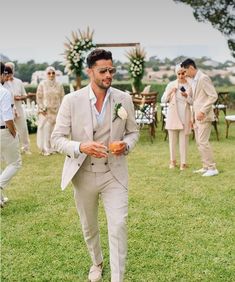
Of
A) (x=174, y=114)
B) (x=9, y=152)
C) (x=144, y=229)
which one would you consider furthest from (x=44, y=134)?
(x=144, y=229)

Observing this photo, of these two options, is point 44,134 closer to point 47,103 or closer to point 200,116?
point 47,103

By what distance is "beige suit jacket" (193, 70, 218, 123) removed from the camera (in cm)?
802

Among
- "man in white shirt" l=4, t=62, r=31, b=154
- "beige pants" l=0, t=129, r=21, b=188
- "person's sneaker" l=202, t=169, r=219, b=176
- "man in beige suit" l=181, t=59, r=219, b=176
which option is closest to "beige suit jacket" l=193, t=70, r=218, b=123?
"man in beige suit" l=181, t=59, r=219, b=176

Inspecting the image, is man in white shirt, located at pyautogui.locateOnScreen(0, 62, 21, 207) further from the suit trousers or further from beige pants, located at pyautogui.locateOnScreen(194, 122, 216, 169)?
beige pants, located at pyautogui.locateOnScreen(194, 122, 216, 169)

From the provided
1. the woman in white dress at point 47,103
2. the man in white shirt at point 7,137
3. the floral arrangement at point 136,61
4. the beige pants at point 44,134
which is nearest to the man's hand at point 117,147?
the man in white shirt at point 7,137

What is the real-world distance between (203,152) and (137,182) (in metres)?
1.31

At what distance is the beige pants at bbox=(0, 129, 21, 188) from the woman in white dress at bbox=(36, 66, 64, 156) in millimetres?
4122

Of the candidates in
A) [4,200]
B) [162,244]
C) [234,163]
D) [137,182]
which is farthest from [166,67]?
[162,244]

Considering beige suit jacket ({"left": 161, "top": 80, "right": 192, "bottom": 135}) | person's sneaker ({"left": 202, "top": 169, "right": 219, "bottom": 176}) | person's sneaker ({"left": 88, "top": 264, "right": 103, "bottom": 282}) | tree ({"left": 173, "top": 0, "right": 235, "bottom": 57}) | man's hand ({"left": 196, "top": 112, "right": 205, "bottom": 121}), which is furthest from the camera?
tree ({"left": 173, "top": 0, "right": 235, "bottom": 57})

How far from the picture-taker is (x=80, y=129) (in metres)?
3.84

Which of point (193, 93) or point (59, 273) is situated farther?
point (193, 93)

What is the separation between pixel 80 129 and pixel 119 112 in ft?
1.12

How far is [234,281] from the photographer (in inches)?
167

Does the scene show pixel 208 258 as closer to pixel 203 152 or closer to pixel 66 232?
pixel 66 232
